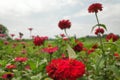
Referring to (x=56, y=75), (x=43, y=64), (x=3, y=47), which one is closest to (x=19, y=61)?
(x=43, y=64)

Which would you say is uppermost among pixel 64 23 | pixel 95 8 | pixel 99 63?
pixel 95 8

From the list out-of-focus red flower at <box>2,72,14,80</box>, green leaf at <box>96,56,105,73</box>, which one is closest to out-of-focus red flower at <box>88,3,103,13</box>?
green leaf at <box>96,56,105,73</box>

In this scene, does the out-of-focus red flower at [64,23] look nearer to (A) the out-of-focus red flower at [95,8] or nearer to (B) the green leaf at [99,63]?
(A) the out-of-focus red flower at [95,8]

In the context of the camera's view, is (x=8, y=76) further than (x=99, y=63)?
Yes

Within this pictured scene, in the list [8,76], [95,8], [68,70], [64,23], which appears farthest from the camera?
[64,23]

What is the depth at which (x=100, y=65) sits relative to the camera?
3172 mm

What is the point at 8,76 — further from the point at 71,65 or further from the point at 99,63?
the point at 71,65

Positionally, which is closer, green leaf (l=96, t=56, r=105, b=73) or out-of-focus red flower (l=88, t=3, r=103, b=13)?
green leaf (l=96, t=56, r=105, b=73)

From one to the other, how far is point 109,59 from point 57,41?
1.23 m

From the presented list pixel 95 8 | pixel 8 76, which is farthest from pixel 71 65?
pixel 95 8

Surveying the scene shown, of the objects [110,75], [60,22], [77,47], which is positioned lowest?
[110,75]

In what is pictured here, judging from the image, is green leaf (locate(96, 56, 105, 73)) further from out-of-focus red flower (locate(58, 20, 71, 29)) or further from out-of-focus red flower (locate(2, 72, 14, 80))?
out-of-focus red flower (locate(58, 20, 71, 29))

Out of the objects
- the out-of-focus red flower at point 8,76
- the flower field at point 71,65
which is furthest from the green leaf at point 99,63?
the out-of-focus red flower at point 8,76

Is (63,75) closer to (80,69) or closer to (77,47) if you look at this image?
(80,69)
